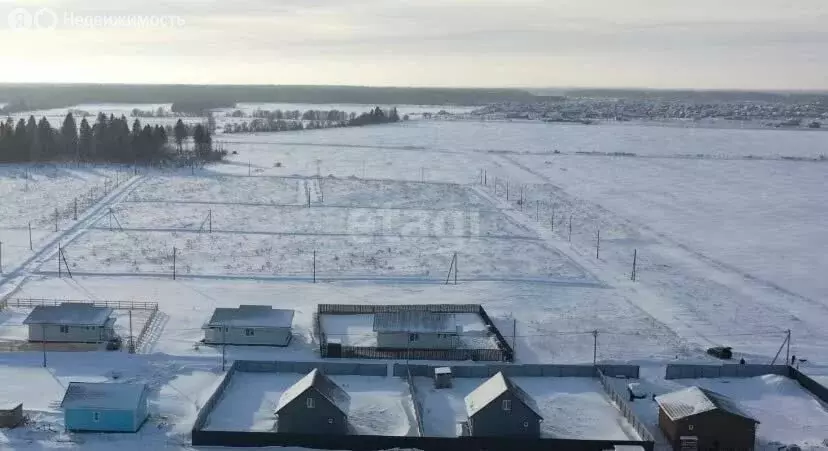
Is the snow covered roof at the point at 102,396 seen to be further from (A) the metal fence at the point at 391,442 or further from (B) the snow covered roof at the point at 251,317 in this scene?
(B) the snow covered roof at the point at 251,317

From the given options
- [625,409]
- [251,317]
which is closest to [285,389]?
[251,317]

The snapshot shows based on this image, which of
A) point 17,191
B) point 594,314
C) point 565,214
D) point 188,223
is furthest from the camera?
point 17,191

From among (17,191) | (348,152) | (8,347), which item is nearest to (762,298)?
(8,347)

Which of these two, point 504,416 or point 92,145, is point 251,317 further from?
point 92,145

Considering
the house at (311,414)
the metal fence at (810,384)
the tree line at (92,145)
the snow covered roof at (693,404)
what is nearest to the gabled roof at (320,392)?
the house at (311,414)

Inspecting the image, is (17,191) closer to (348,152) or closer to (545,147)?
(348,152)
